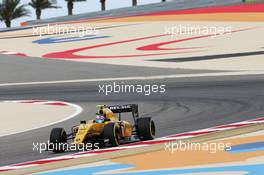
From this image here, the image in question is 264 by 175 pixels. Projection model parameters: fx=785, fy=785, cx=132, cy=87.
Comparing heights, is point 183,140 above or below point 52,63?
above

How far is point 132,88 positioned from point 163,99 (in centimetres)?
420

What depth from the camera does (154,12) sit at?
5844 cm

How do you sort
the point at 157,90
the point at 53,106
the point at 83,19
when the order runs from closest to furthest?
the point at 53,106, the point at 157,90, the point at 83,19

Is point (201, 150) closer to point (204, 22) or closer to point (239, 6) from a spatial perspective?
point (204, 22)

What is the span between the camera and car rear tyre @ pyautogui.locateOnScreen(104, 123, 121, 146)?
11852 mm

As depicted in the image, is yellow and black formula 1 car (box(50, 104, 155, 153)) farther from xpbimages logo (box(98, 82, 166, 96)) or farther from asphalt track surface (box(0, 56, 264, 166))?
xpbimages logo (box(98, 82, 166, 96))

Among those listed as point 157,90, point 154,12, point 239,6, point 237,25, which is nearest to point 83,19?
point 154,12

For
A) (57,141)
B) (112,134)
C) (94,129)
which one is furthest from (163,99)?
(112,134)

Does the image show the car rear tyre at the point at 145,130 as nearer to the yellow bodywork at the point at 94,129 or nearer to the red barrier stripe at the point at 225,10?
the yellow bodywork at the point at 94,129

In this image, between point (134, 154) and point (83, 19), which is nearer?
point (134, 154)

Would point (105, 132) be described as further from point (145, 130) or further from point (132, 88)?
point (132, 88)

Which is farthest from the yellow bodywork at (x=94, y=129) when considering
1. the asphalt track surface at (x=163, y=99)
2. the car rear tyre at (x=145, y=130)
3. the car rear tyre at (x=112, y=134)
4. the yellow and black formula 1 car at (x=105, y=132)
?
the asphalt track surface at (x=163, y=99)

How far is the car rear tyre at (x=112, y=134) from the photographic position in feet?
38.9

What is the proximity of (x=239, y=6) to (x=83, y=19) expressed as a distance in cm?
1458
